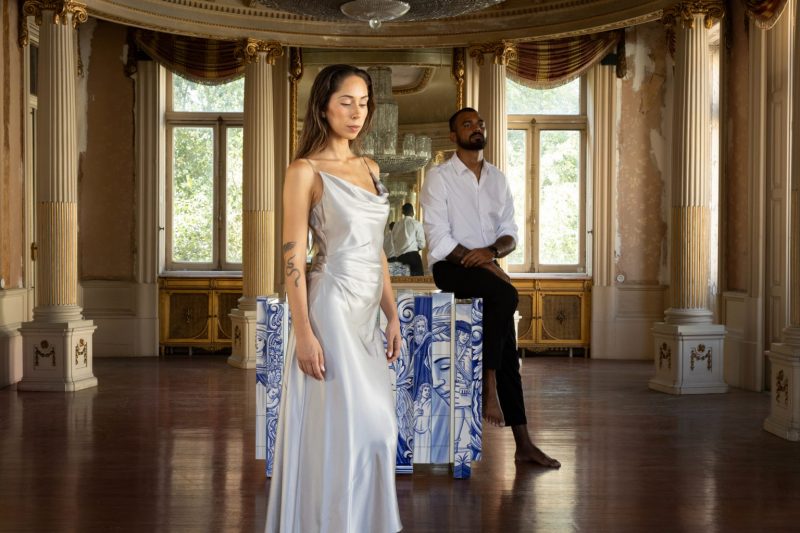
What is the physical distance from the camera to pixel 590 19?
9.37 m

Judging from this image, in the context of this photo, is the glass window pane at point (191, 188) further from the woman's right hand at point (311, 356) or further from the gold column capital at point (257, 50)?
the woman's right hand at point (311, 356)

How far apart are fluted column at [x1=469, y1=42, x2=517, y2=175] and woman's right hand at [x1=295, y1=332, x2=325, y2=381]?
7293 mm

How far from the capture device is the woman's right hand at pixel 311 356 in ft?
9.19

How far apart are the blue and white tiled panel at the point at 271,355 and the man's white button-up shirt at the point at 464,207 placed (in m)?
0.81

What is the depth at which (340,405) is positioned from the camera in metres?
2.83

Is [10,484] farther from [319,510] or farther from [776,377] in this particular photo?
[776,377]

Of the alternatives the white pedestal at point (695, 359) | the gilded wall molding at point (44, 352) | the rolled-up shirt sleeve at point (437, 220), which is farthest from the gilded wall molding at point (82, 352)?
the white pedestal at point (695, 359)

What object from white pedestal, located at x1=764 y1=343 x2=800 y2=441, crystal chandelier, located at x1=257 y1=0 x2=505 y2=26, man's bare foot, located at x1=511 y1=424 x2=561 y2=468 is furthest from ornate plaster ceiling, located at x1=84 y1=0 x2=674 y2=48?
man's bare foot, located at x1=511 y1=424 x2=561 y2=468

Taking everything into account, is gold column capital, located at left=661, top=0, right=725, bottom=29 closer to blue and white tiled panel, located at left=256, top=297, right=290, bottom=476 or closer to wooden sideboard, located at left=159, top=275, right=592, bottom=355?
wooden sideboard, located at left=159, top=275, right=592, bottom=355

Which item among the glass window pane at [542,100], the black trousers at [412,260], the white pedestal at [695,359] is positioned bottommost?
the white pedestal at [695,359]

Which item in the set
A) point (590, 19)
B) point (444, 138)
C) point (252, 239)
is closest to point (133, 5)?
point (252, 239)

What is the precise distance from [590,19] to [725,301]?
293 cm

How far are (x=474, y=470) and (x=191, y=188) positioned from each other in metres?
7.11

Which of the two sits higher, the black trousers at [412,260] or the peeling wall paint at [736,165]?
the peeling wall paint at [736,165]
